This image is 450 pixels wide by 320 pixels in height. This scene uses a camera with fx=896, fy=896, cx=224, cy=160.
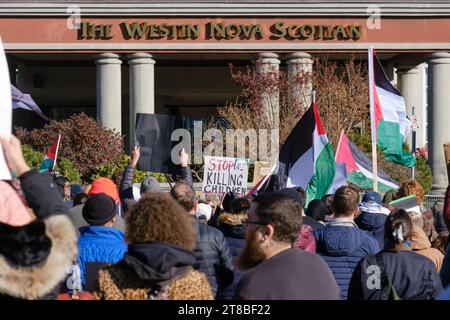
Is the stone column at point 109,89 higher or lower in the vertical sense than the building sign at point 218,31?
lower

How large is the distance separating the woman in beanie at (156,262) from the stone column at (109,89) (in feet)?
79.9

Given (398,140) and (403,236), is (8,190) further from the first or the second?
(398,140)

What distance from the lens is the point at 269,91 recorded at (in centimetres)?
2755

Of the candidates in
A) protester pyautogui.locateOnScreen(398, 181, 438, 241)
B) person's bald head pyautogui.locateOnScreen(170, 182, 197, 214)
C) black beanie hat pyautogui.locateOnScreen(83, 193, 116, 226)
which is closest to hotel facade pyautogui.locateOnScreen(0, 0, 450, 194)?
protester pyautogui.locateOnScreen(398, 181, 438, 241)

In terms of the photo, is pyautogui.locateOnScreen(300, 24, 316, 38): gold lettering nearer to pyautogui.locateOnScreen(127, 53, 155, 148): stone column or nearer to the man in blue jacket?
pyautogui.locateOnScreen(127, 53, 155, 148): stone column

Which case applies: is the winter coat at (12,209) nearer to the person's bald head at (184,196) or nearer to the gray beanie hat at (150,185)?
the person's bald head at (184,196)

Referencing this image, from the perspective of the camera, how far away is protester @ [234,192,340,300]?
397 centimetres

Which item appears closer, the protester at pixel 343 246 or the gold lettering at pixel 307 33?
the protester at pixel 343 246

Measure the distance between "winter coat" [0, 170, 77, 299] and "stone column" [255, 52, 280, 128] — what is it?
74.3ft

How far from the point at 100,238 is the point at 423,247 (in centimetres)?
266

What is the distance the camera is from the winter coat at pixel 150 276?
13.5 ft

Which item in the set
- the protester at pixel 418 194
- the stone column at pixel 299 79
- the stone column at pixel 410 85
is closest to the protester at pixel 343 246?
the protester at pixel 418 194
